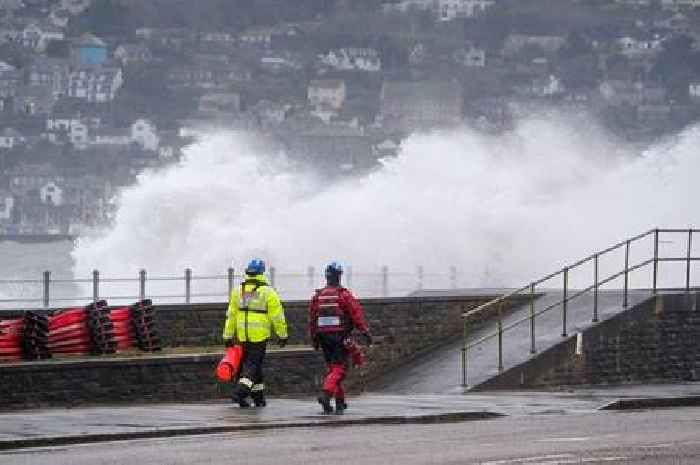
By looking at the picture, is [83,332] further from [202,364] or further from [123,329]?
[202,364]

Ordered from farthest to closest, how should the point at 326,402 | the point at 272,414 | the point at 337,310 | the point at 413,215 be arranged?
the point at 413,215 → the point at 337,310 → the point at 326,402 → the point at 272,414

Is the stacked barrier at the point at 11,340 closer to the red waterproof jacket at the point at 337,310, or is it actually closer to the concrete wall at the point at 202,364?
the concrete wall at the point at 202,364

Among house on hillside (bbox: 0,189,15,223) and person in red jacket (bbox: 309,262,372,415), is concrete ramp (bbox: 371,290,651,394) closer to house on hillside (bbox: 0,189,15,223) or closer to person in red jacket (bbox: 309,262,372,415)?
person in red jacket (bbox: 309,262,372,415)

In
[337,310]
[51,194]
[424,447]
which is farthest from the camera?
[51,194]

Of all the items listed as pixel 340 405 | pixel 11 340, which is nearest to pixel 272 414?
pixel 340 405

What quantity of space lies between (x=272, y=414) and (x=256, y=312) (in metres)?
1.44

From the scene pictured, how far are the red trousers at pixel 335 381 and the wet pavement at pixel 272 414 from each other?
8.8 inches

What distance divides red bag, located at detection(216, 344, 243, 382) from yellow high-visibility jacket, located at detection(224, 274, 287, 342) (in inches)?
8.2

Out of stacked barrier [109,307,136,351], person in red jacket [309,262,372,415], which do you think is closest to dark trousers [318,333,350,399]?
person in red jacket [309,262,372,415]

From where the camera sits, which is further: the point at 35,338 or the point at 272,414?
the point at 35,338

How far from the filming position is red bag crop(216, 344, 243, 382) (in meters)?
24.2

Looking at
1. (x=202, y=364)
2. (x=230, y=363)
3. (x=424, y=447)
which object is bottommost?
(x=424, y=447)

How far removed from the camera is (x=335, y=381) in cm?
2373

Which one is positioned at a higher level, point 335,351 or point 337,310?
point 337,310
